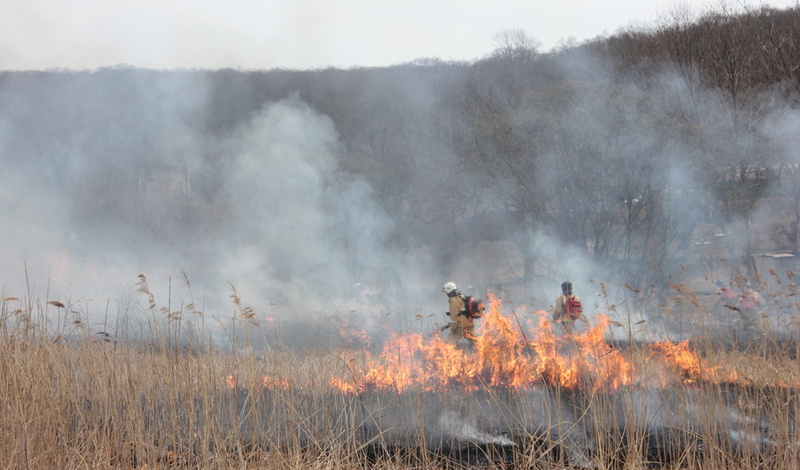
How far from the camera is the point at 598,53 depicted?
22.8m

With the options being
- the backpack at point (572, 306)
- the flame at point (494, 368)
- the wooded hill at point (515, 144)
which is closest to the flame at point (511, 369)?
the flame at point (494, 368)

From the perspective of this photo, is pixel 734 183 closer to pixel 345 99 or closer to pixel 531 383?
pixel 531 383

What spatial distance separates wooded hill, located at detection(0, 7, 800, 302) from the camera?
51.1 ft

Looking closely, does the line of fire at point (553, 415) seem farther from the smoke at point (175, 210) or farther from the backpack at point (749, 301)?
the smoke at point (175, 210)

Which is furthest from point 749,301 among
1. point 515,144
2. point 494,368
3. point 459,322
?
point 515,144

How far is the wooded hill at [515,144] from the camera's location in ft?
51.1

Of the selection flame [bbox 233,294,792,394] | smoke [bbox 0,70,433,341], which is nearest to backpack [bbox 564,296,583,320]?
flame [bbox 233,294,792,394]

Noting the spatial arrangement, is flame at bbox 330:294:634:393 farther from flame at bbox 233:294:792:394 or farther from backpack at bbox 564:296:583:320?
backpack at bbox 564:296:583:320

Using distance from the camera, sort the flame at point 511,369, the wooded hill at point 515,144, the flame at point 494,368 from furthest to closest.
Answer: the wooded hill at point 515,144, the flame at point 494,368, the flame at point 511,369

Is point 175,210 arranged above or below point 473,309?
above

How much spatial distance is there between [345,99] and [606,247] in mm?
17939

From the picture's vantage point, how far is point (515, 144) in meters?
19.0

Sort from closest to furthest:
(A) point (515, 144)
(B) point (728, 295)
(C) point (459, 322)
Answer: (C) point (459, 322)
(B) point (728, 295)
(A) point (515, 144)

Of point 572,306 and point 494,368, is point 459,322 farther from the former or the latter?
point 494,368
